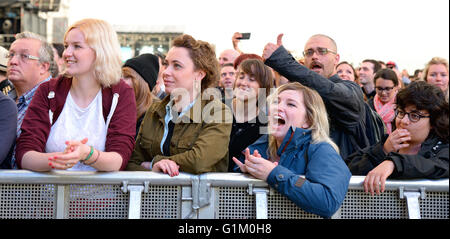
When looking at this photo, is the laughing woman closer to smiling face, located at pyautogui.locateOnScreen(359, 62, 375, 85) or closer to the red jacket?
the red jacket

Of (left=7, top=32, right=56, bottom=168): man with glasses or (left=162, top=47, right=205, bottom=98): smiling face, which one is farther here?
(left=7, top=32, right=56, bottom=168): man with glasses

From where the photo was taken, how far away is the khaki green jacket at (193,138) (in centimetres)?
279

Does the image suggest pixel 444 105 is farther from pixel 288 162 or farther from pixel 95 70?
pixel 95 70

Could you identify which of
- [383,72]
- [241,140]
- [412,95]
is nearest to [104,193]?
[241,140]

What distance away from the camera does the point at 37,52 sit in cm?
397

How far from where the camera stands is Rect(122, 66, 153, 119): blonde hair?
4043mm

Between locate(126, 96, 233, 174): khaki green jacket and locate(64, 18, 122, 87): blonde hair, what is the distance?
45 cm

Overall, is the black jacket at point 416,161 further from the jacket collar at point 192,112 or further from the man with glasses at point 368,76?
the man with glasses at point 368,76

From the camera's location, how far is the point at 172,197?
234 cm


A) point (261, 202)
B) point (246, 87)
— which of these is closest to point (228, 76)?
point (246, 87)

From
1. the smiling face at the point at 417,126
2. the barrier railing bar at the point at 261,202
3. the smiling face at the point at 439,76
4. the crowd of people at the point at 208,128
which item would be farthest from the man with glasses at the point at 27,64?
the smiling face at the point at 439,76

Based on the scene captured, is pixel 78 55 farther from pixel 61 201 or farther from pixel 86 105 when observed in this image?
pixel 61 201

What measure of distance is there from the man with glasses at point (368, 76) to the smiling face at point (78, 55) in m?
5.26

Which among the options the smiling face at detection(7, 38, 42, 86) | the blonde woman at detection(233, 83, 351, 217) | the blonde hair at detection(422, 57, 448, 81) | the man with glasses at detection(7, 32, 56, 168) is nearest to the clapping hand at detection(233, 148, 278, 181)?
the blonde woman at detection(233, 83, 351, 217)
